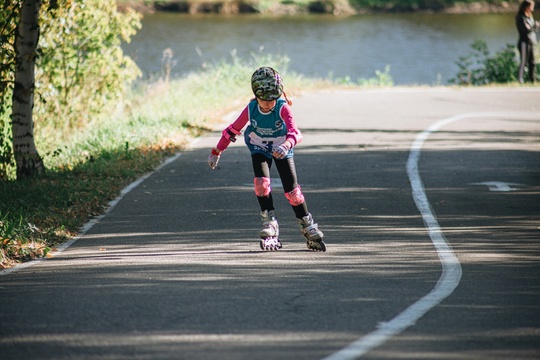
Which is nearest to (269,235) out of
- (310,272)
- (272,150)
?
(272,150)

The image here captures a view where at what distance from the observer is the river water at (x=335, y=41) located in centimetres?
3634

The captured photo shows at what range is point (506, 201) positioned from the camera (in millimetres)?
11539

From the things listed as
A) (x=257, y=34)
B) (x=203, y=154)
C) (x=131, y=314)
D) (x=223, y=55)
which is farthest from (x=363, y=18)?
(x=131, y=314)

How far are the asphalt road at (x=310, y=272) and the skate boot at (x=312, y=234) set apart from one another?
0.38 feet

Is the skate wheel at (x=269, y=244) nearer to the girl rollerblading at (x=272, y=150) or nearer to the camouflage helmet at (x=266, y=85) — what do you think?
the girl rollerblading at (x=272, y=150)

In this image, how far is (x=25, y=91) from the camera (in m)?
12.4

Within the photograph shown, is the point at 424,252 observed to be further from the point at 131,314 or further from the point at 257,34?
the point at 257,34

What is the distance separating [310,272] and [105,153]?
729cm

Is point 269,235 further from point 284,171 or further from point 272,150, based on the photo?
point 272,150

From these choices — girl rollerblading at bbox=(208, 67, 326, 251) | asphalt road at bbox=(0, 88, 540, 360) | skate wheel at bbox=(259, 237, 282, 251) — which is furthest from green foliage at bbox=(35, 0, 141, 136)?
skate wheel at bbox=(259, 237, 282, 251)

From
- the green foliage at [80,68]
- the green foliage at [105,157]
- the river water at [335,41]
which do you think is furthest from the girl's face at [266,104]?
the river water at [335,41]

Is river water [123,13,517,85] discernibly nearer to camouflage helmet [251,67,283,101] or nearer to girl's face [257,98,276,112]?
girl's face [257,98,276,112]

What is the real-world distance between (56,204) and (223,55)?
94.0ft

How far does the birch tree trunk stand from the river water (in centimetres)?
1832
